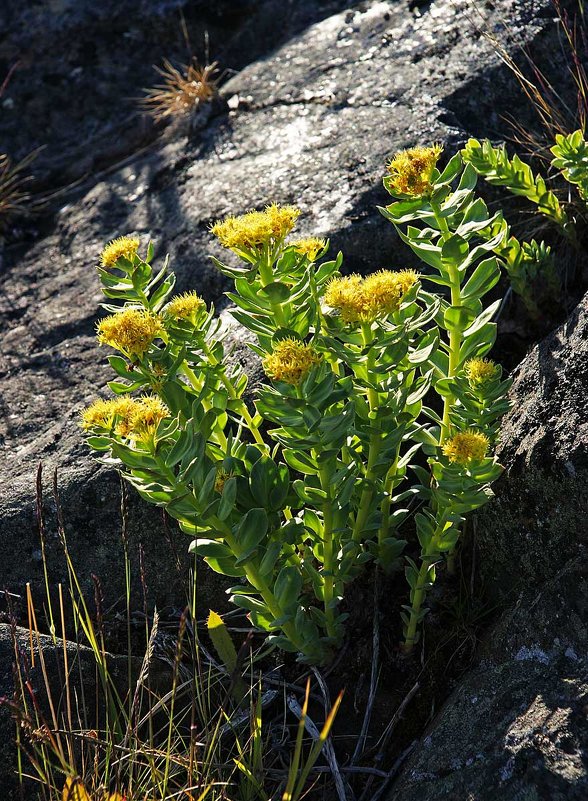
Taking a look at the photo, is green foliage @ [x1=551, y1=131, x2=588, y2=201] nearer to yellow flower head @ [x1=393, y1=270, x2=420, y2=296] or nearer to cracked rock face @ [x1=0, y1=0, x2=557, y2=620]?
cracked rock face @ [x1=0, y1=0, x2=557, y2=620]

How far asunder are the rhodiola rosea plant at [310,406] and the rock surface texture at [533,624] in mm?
200

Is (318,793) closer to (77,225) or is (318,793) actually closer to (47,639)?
(47,639)

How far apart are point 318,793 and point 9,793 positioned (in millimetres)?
805

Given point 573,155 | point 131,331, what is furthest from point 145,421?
point 573,155

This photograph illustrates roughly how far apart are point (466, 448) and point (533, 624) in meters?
0.51

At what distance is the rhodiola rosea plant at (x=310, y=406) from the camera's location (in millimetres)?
1836

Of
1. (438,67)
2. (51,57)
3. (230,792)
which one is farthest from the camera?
(51,57)

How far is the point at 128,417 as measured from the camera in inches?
70.8

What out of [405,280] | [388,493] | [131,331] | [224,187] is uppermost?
[131,331]

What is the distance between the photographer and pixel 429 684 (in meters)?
2.23

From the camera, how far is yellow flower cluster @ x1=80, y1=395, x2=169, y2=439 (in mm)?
1772

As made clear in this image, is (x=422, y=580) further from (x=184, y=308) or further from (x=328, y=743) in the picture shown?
(x=184, y=308)

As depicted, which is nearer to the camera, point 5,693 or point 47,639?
point 5,693

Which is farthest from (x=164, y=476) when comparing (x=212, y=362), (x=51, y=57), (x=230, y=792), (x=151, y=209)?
(x=51, y=57)
